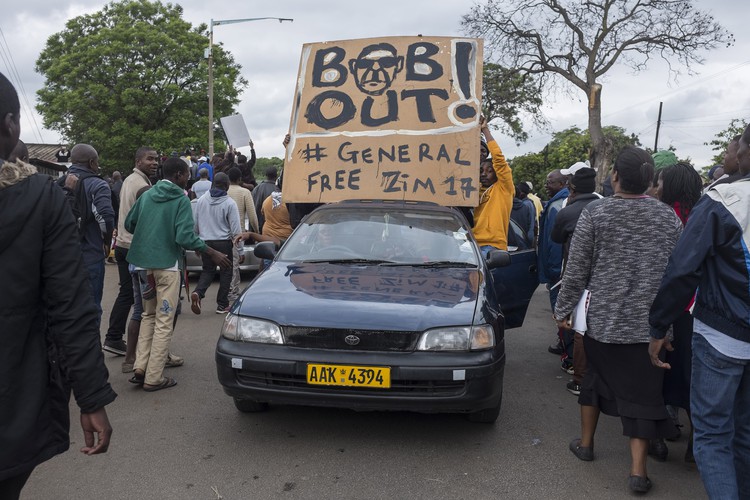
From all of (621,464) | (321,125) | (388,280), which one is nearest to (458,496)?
(621,464)

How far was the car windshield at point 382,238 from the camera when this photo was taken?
5.22 m

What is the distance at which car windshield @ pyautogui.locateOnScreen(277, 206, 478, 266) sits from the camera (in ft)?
17.1

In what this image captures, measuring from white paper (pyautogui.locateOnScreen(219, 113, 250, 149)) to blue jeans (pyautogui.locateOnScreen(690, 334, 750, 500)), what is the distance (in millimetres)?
11060

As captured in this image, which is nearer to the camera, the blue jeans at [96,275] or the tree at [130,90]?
the blue jeans at [96,275]

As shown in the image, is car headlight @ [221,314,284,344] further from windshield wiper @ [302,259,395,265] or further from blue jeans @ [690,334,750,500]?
blue jeans @ [690,334,750,500]

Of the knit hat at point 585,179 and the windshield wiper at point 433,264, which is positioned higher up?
the knit hat at point 585,179

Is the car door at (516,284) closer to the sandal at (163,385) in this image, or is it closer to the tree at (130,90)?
the sandal at (163,385)

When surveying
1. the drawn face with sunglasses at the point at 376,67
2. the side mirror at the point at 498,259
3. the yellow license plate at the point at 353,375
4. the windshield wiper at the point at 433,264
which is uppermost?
the drawn face with sunglasses at the point at 376,67

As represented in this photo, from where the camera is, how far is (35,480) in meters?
3.86

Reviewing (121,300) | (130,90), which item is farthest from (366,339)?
(130,90)

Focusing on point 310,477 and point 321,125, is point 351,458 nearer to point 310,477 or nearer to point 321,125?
point 310,477

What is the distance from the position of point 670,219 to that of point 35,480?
388 centimetres

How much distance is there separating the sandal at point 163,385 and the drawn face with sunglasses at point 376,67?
3422 millimetres

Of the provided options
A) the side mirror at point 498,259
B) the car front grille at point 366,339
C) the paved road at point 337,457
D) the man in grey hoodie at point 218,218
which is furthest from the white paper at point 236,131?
the car front grille at point 366,339
